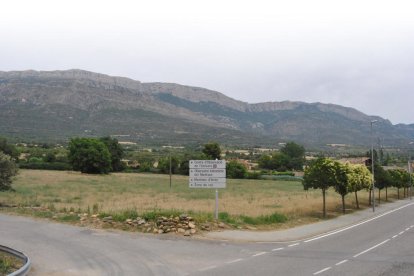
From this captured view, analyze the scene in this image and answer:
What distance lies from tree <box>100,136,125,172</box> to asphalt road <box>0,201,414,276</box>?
263ft

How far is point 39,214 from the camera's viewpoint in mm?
26156

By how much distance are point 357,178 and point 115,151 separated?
71.9 metres

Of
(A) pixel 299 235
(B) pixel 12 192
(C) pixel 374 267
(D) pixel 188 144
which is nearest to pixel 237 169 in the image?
(D) pixel 188 144

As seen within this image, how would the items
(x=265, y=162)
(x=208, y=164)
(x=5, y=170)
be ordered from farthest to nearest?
(x=265, y=162)
(x=5, y=170)
(x=208, y=164)

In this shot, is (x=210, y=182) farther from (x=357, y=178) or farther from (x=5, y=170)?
(x=357, y=178)

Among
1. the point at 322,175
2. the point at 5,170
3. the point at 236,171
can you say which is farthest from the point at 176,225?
the point at 236,171

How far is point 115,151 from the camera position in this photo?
104125 millimetres

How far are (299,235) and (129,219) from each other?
25.6 feet

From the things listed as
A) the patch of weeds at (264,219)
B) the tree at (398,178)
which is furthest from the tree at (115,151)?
the patch of weeds at (264,219)

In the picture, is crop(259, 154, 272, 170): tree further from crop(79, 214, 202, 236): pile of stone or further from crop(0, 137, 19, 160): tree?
crop(79, 214, 202, 236): pile of stone

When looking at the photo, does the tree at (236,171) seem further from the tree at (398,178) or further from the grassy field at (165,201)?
the grassy field at (165,201)

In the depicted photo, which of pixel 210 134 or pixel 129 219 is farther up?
pixel 210 134

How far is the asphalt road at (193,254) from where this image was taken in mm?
13875

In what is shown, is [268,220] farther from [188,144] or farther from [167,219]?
[188,144]
